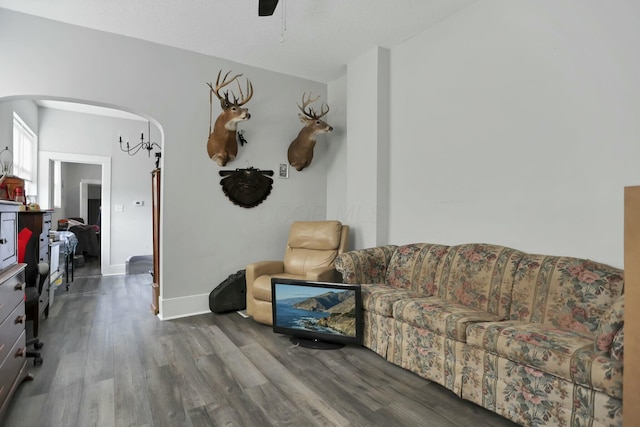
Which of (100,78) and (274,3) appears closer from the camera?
(274,3)

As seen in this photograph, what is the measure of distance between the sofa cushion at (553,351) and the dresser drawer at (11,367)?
249 centimetres

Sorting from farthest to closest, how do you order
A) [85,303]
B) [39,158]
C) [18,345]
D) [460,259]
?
[39,158] → [85,303] → [460,259] → [18,345]

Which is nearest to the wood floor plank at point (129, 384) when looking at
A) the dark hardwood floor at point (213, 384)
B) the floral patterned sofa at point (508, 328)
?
the dark hardwood floor at point (213, 384)

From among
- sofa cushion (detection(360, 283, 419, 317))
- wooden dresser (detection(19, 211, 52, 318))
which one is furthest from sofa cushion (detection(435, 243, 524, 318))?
wooden dresser (detection(19, 211, 52, 318))

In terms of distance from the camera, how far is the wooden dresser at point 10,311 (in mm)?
1667

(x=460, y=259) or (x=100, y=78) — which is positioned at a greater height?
(x=100, y=78)

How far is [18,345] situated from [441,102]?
3627 mm

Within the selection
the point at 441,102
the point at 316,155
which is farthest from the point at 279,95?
the point at 441,102

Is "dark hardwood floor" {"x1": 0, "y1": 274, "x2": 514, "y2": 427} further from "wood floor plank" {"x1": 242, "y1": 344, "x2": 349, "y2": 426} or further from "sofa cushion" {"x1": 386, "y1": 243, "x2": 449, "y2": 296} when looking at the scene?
"sofa cushion" {"x1": 386, "y1": 243, "x2": 449, "y2": 296}

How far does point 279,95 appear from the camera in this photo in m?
4.14

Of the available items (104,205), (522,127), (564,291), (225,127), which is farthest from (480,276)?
(104,205)

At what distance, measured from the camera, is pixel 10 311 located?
5.92ft

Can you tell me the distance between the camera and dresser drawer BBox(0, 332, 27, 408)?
1644mm

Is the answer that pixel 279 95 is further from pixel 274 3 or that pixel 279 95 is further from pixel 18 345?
pixel 18 345
